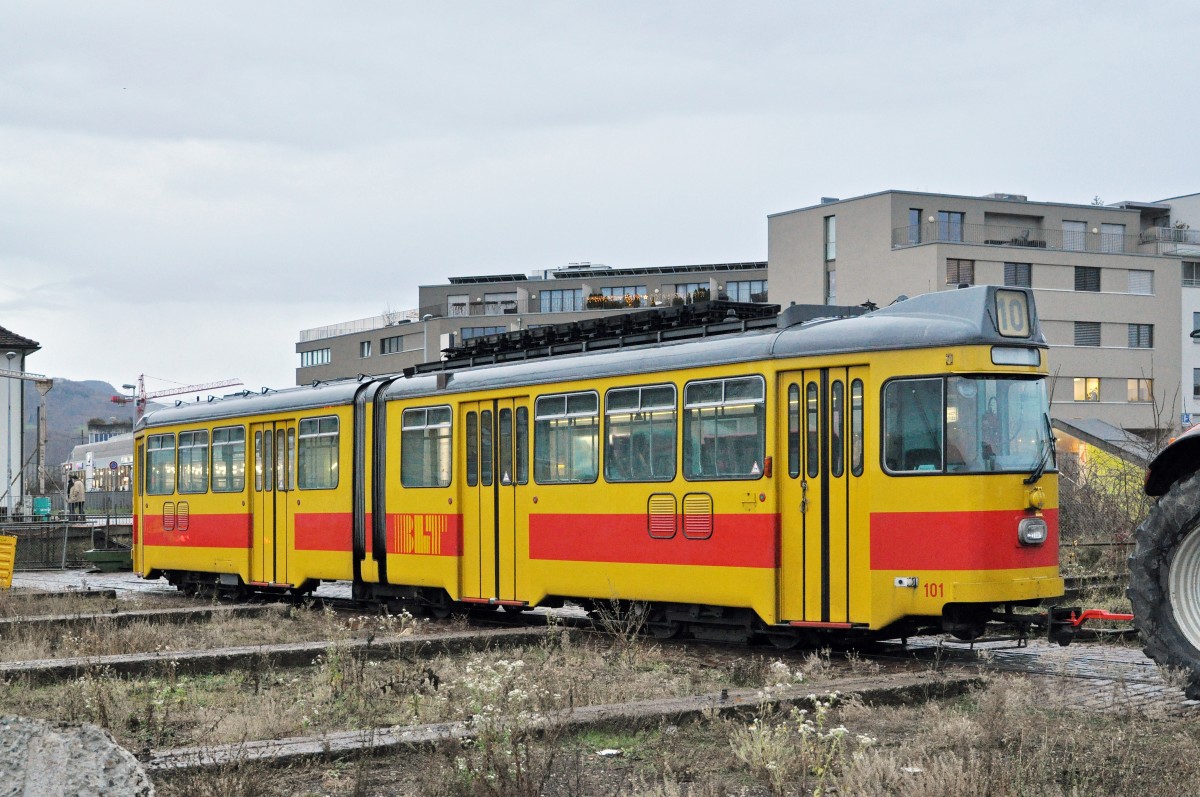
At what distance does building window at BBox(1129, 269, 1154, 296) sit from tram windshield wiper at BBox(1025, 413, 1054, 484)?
2761 inches

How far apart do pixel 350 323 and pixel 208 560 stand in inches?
3799

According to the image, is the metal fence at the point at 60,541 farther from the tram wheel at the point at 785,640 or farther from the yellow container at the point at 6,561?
the tram wheel at the point at 785,640

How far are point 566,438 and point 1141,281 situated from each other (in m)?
69.7

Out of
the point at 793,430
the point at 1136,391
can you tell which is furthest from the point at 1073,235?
the point at 793,430

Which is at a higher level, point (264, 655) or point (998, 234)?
point (998, 234)

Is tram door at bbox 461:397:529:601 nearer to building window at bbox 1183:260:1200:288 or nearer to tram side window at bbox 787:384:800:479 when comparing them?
tram side window at bbox 787:384:800:479

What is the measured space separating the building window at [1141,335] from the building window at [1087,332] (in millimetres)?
2288

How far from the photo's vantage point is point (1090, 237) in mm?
78812

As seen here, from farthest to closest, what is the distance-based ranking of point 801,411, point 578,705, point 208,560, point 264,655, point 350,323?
point 350,323
point 208,560
point 801,411
point 264,655
point 578,705

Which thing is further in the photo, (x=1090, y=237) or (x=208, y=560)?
(x=1090, y=237)

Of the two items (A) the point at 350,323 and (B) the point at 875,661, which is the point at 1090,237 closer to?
(A) the point at 350,323

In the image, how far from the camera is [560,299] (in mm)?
111562

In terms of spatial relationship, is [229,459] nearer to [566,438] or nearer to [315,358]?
[566,438]

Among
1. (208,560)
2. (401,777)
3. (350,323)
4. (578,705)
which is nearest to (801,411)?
(578,705)
